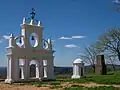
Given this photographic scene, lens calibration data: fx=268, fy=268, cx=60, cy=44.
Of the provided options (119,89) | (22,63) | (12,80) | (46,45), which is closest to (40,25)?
(46,45)

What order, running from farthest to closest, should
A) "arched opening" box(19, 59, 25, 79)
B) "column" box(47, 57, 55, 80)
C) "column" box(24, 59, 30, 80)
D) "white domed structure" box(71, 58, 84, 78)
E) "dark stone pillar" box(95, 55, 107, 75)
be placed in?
"dark stone pillar" box(95, 55, 107, 75) < "white domed structure" box(71, 58, 84, 78) < "column" box(47, 57, 55, 80) < "arched opening" box(19, 59, 25, 79) < "column" box(24, 59, 30, 80)

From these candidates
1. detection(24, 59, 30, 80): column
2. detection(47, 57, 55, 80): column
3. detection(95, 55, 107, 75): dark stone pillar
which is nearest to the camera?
detection(24, 59, 30, 80): column

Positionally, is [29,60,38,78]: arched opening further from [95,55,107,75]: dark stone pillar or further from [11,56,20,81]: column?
[95,55,107,75]: dark stone pillar

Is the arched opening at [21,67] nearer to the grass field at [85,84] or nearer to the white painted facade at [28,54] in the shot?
the white painted facade at [28,54]

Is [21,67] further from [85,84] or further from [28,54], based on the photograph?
[85,84]

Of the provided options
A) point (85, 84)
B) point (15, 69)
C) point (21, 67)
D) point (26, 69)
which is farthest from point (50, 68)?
point (85, 84)

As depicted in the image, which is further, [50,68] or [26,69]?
[50,68]

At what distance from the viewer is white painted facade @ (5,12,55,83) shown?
3278 centimetres

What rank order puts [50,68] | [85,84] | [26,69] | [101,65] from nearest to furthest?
1. [85,84]
2. [26,69]
3. [50,68]
4. [101,65]

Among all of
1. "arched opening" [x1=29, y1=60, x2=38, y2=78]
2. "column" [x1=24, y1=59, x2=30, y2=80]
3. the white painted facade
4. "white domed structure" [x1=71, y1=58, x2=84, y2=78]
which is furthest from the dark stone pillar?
"column" [x1=24, y1=59, x2=30, y2=80]

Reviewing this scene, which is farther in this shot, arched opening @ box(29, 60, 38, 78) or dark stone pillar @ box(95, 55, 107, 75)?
Result: dark stone pillar @ box(95, 55, 107, 75)

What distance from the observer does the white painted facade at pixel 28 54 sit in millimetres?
32781

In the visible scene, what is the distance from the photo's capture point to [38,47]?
3566 cm

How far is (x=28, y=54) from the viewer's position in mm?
34188
